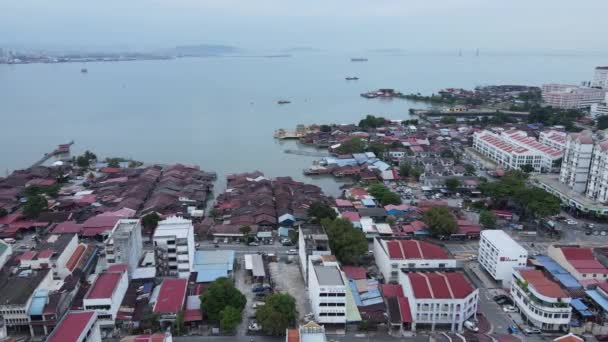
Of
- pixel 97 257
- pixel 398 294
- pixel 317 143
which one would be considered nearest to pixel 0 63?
pixel 317 143

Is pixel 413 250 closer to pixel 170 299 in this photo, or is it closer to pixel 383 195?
Result: pixel 383 195

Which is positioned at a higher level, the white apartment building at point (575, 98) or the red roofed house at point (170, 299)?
the white apartment building at point (575, 98)

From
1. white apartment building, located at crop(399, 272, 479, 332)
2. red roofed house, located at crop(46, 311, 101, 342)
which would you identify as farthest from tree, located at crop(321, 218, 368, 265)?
red roofed house, located at crop(46, 311, 101, 342)

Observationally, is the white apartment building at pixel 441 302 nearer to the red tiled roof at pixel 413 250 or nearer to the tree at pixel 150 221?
the red tiled roof at pixel 413 250

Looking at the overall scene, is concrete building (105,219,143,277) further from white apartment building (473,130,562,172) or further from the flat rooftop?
white apartment building (473,130,562,172)

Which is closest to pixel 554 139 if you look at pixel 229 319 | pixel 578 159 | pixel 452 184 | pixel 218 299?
pixel 578 159

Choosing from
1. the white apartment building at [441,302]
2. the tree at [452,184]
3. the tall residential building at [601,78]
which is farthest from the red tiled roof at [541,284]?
the tall residential building at [601,78]
